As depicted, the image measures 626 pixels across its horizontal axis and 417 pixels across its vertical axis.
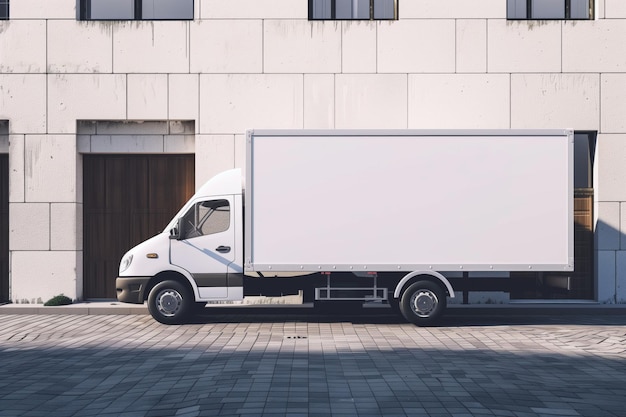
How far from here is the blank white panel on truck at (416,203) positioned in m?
13.3

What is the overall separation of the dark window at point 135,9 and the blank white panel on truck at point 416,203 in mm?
5223

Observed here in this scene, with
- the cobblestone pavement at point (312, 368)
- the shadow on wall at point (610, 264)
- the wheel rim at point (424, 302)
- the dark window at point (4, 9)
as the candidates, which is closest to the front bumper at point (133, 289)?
the cobblestone pavement at point (312, 368)

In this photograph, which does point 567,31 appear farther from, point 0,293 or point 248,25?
point 0,293

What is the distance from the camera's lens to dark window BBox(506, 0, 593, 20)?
17109mm

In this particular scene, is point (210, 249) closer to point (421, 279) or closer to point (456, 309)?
point (421, 279)

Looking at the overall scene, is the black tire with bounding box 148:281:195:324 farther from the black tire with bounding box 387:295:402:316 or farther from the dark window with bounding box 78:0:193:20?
the dark window with bounding box 78:0:193:20

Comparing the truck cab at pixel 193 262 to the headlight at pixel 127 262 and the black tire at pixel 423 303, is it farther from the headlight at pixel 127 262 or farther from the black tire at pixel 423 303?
the black tire at pixel 423 303

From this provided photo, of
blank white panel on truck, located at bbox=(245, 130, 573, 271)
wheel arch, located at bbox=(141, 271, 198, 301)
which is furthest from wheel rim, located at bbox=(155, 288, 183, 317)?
blank white panel on truck, located at bbox=(245, 130, 573, 271)

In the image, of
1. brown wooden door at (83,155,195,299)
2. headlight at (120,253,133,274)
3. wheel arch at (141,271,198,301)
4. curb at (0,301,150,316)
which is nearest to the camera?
wheel arch at (141,271,198,301)

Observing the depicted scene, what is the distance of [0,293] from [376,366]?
1102 centimetres

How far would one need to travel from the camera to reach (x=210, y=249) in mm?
13727

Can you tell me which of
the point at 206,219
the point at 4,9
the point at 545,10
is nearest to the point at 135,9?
the point at 4,9

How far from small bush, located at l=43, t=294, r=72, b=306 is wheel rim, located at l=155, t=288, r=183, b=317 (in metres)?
3.81

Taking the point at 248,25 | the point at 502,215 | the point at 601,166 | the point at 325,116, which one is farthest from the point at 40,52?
the point at 601,166
